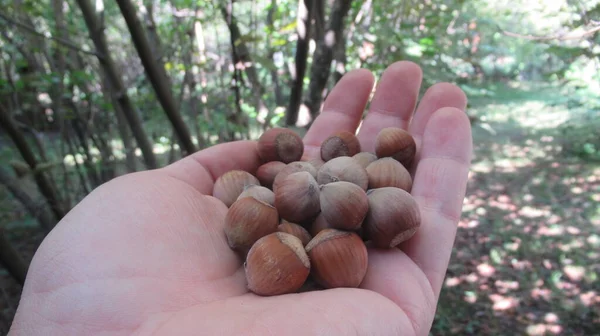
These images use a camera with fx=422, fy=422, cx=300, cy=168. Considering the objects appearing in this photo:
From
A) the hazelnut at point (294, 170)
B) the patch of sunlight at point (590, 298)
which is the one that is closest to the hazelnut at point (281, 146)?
the hazelnut at point (294, 170)

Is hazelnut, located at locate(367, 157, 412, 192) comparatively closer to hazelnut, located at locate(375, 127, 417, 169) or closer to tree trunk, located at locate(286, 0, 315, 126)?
hazelnut, located at locate(375, 127, 417, 169)

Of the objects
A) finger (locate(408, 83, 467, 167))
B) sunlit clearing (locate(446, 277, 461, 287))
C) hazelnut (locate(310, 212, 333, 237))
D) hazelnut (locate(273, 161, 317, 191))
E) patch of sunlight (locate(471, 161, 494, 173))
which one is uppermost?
finger (locate(408, 83, 467, 167))

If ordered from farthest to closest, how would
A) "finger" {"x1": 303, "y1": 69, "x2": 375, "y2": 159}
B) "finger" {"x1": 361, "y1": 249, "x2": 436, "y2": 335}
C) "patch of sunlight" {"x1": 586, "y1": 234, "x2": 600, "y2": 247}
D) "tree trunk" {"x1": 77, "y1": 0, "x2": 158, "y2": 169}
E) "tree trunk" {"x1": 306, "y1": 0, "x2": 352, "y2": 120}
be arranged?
"patch of sunlight" {"x1": 586, "y1": 234, "x2": 600, "y2": 247} → "finger" {"x1": 303, "y1": 69, "x2": 375, "y2": 159} → "tree trunk" {"x1": 306, "y1": 0, "x2": 352, "y2": 120} → "tree trunk" {"x1": 77, "y1": 0, "x2": 158, "y2": 169} → "finger" {"x1": 361, "y1": 249, "x2": 436, "y2": 335}

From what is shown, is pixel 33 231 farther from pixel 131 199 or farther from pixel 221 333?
pixel 221 333

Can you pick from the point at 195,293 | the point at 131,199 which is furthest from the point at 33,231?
the point at 195,293

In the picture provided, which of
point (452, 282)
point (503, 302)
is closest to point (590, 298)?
point (503, 302)

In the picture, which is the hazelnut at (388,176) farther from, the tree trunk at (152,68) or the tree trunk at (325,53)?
the tree trunk at (152,68)

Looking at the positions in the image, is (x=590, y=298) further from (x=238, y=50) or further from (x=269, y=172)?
(x=238, y=50)

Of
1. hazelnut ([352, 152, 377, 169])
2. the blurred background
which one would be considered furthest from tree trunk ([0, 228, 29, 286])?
hazelnut ([352, 152, 377, 169])
